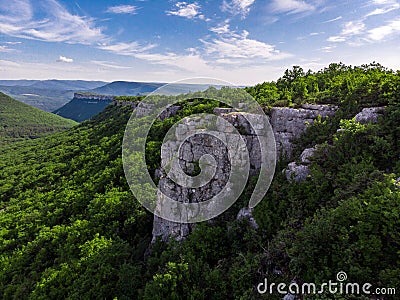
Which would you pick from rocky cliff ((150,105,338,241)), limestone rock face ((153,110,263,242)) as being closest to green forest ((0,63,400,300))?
rocky cliff ((150,105,338,241))

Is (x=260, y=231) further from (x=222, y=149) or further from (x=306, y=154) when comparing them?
(x=222, y=149)

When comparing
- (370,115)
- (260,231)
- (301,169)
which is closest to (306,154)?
(301,169)

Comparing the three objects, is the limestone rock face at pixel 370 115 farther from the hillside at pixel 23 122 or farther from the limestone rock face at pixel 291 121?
the hillside at pixel 23 122

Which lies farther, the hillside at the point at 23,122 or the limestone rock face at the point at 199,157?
the hillside at the point at 23,122

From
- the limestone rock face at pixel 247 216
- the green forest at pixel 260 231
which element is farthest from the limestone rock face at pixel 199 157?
the limestone rock face at pixel 247 216

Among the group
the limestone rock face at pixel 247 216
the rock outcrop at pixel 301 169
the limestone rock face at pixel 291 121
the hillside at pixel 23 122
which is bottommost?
A: the hillside at pixel 23 122

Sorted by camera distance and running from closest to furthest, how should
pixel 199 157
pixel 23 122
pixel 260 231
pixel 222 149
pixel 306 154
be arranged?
pixel 260 231
pixel 306 154
pixel 222 149
pixel 199 157
pixel 23 122

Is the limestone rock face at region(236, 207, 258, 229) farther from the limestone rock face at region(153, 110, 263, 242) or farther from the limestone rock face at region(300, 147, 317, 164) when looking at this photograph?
the limestone rock face at region(300, 147, 317, 164)

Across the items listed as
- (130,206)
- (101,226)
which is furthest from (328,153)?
(101,226)
